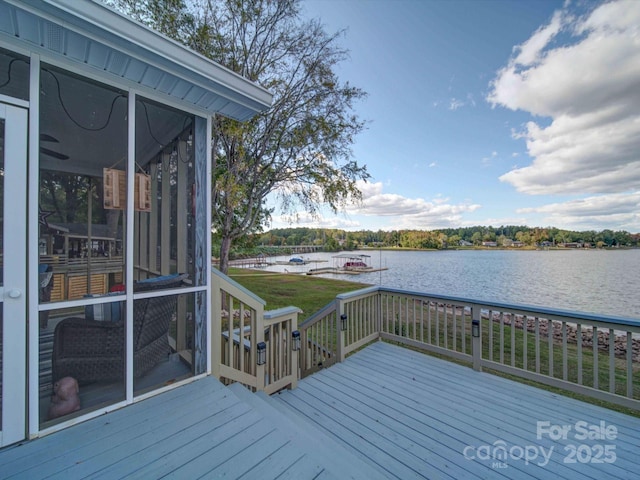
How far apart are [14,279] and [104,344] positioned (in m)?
0.69

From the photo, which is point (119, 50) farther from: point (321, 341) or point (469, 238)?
point (469, 238)

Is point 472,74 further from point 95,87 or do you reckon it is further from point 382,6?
point 95,87

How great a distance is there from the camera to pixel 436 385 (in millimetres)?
2793

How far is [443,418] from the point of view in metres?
2.25

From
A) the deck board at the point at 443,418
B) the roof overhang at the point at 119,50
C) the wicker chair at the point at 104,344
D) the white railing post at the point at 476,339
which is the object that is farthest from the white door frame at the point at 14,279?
the white railing post at the point at 476,339

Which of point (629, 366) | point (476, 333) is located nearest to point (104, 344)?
point (476, 333)

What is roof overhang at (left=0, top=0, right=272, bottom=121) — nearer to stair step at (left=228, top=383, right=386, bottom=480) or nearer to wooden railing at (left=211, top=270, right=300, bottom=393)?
wooden railing at (left=211, top=270, right=300, bottom=393)

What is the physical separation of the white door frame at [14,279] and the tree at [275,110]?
369 cm

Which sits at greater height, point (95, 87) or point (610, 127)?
point (610, 127)

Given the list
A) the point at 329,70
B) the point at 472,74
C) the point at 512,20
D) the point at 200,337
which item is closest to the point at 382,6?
the point at 329,70

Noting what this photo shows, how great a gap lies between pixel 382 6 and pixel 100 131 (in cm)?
685

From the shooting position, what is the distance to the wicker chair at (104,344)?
1717 millimetres

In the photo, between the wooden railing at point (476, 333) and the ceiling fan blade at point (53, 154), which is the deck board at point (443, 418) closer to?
the wooden railing at point (476, 333)

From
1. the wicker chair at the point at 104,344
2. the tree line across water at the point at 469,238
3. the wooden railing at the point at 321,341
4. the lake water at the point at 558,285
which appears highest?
the tree line across water at the point at 469,238
